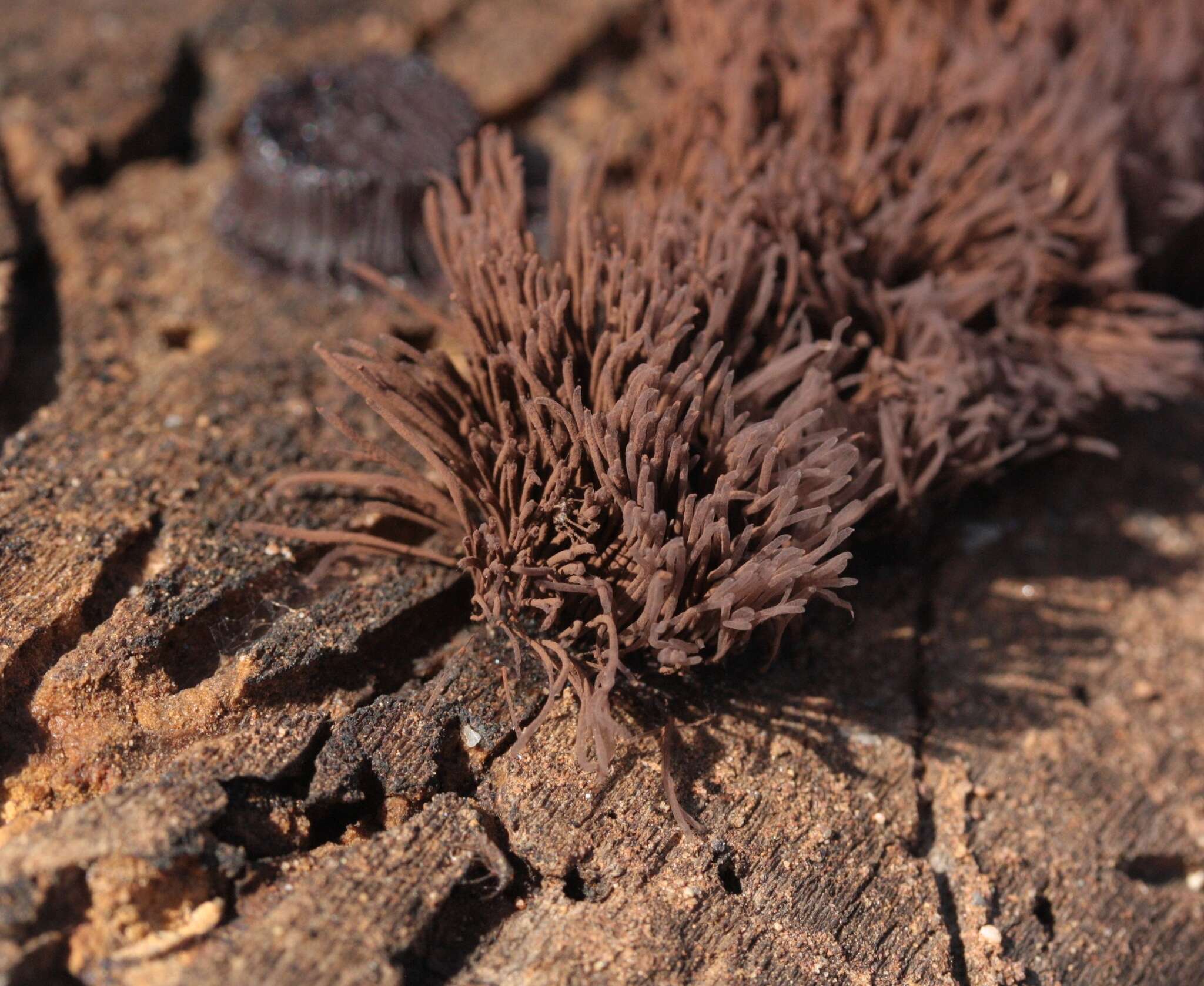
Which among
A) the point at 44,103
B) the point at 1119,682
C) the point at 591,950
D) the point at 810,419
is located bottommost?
the point at 1119,682

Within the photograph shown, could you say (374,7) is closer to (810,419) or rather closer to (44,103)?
(44,103)

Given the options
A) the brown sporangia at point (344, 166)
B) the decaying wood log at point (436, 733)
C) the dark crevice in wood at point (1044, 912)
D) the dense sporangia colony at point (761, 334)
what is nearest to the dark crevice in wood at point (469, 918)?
the decaying wood log at point (436, 733)

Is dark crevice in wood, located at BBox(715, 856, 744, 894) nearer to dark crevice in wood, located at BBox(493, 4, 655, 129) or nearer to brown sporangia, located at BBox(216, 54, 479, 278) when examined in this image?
brown sporangia, located at BBox(216, 54, 479, 278)

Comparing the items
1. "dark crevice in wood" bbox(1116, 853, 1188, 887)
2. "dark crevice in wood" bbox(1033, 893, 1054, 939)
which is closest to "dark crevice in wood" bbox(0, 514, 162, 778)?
"dark crevice in wood" bbox(1033, 893, 1054, 939)

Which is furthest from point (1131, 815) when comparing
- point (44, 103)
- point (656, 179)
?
point (44, 103)

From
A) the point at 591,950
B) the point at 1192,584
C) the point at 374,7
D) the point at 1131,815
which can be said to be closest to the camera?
the point at 591,950

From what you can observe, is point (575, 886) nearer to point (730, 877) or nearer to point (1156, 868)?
point (730, 877)

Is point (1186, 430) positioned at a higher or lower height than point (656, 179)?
lower
